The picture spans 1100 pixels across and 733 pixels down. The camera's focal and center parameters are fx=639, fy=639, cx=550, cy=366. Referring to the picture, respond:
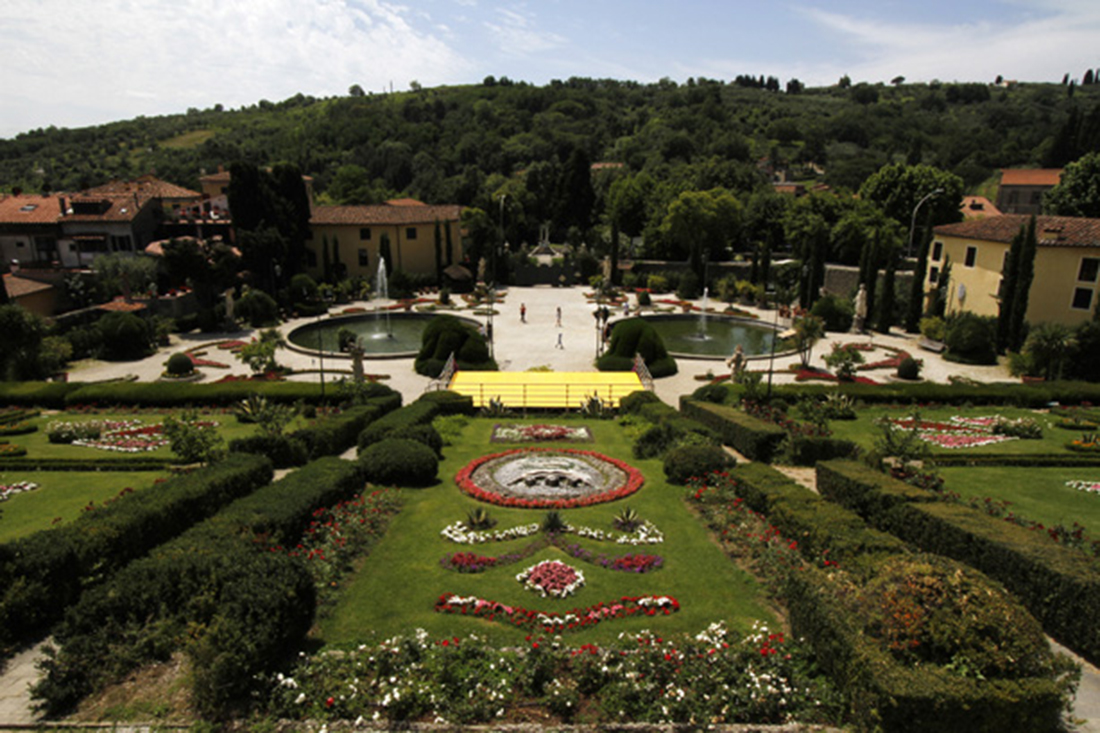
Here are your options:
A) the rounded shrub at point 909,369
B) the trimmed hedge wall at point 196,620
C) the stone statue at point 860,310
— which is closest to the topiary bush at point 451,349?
the rounded shrub at point 909,369

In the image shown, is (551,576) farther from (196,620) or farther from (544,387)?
(544,387)

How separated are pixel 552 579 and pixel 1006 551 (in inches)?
344

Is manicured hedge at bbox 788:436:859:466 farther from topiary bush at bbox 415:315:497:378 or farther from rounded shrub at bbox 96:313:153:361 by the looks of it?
rounded shrub at bbox 96:313:153:361

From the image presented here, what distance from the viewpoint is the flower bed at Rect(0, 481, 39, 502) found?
17.1 meters

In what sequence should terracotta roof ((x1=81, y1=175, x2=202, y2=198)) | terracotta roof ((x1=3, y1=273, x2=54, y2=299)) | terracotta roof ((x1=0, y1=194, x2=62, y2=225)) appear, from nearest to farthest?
1. terracotta roof ((x1=3, y1=273, x2=54, y2=299))
2. terracotta roof ((x1=0, y1=194, x2=62, y2=225))
3. terracotta roof ((x1=81, y1=175, x2=202, y2=198))

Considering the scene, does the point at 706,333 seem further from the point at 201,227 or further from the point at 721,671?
the point at 201,227

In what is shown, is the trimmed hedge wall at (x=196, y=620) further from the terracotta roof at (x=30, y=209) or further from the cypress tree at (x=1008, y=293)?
the terracotta roof at (x=30, y=209)

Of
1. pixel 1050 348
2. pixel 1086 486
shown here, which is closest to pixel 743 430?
pixel 1086 486

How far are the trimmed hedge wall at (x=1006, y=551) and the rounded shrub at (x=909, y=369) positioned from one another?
707 inches

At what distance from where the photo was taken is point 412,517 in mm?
16156

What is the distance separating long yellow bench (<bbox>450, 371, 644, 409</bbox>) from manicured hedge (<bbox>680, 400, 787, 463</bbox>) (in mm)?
4846

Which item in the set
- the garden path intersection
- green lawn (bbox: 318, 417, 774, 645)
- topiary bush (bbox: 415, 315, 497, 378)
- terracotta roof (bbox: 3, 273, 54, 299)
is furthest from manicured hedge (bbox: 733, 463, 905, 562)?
terracotta roof (bbox: 3, 273, 54, 299)

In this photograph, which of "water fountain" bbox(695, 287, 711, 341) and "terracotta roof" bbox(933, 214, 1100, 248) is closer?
"terracotta roof" bbox(933, 214, 1100, 248)

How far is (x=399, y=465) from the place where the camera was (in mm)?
18250
